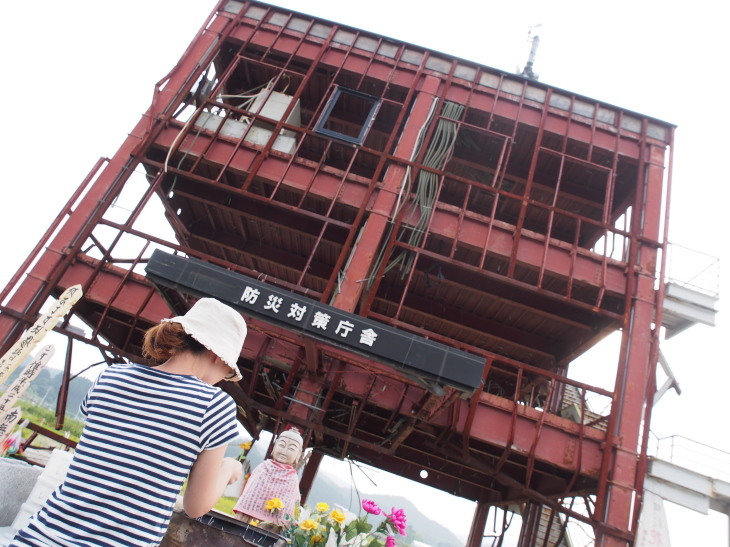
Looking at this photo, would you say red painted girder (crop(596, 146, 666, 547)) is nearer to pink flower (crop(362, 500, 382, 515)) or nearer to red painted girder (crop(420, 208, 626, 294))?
red painted girder (crop(420, 208, 626, 294))

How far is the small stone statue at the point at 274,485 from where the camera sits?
5223mm

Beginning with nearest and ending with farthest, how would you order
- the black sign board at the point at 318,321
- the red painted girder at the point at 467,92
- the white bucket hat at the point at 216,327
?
1. the white bucket hat at the point at 216,327
2. the black sign board at the point at 318,321
3. the red painted girder at the point at 467,92

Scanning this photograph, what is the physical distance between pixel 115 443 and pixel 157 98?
11.8 meters

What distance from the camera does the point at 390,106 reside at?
13.3 meters

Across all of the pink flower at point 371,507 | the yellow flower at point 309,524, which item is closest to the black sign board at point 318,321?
the pink flower at point 371,507

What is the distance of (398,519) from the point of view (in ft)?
10.6

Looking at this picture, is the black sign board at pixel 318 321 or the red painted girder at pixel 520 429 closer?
the black sign board at pixel 318 321

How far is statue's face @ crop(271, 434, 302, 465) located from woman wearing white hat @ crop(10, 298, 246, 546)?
14.3 ft

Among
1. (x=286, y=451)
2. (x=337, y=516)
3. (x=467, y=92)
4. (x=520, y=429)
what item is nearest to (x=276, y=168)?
(x=467, y=92)

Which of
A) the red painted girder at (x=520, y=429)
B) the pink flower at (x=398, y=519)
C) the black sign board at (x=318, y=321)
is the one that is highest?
the red painted girder at (x=520, y=429)

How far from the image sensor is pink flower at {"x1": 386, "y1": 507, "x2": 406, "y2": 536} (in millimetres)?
3184

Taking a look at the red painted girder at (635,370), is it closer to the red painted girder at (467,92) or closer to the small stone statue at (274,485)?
the red painted girder at (467,92)

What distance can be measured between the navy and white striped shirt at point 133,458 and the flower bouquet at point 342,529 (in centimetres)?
170

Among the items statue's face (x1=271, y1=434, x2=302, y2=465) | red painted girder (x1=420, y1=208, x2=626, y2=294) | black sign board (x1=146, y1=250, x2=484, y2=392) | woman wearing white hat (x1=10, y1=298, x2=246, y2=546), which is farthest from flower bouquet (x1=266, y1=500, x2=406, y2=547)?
red painted girder (x1=420, y1=208, x2=626, y2=294)
